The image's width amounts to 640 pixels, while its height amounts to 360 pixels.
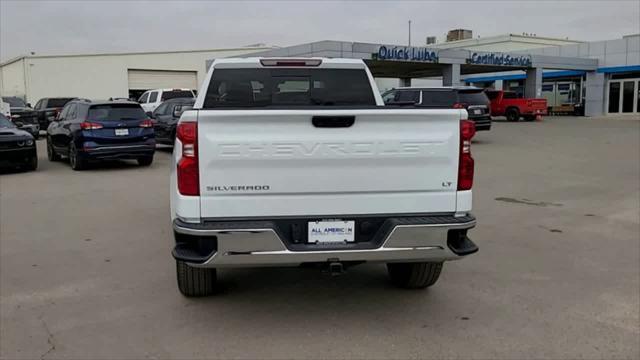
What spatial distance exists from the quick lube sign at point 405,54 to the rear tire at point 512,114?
508 centimetres

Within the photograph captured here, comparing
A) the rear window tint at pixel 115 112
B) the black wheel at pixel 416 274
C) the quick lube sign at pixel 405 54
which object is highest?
the quick lube sign at pixel 405 54

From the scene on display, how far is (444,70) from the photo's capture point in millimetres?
36656

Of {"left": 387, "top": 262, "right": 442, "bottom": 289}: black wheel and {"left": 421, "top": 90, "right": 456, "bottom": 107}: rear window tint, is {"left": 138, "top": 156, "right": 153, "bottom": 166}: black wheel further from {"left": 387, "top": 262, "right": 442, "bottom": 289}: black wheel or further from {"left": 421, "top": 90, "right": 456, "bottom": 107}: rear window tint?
{"left": 387, "top": 262, "right": 442, "bottom": 289}: black wheel

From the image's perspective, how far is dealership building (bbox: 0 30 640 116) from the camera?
35.6 m

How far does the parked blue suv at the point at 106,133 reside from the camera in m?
14.0

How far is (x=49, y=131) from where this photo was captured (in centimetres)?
1652

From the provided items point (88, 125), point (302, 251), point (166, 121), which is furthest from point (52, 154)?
point (302, 251)

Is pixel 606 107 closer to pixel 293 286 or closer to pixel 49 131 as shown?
pixel 49 131

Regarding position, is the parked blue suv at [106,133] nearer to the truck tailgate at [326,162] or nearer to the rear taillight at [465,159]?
the truck tailgate at [326,162]

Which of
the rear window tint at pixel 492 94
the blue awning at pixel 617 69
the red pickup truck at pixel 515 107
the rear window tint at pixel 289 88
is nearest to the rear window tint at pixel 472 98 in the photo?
the red pickup truck at pixel 515 107

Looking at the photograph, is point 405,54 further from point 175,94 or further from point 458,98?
point 175,94

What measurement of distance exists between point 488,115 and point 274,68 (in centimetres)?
1713

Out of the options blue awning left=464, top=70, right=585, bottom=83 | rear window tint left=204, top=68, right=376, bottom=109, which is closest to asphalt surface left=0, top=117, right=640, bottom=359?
rear window tint left=204, top=68, right=376, bottom=109

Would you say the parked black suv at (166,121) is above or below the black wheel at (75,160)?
above
